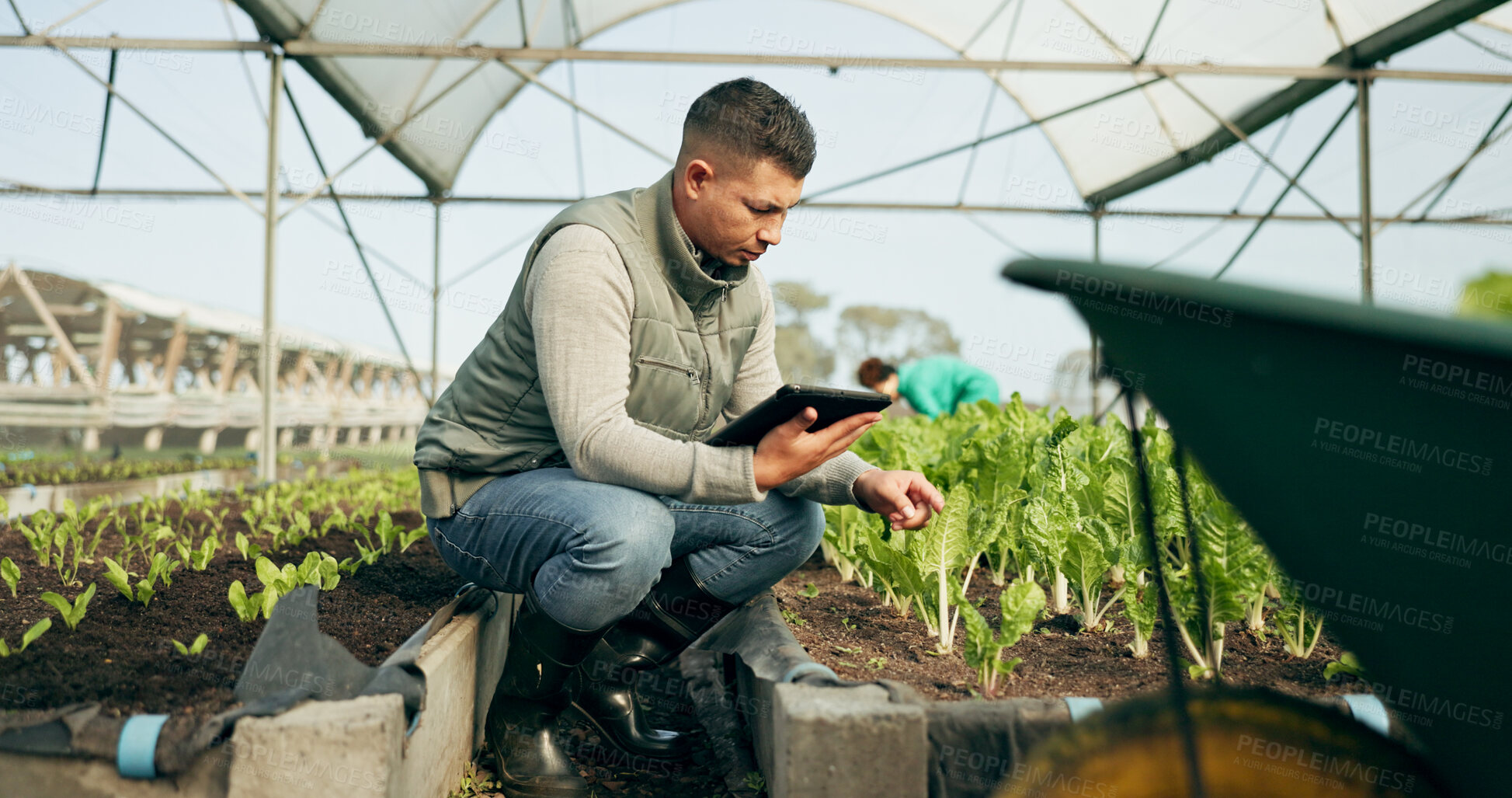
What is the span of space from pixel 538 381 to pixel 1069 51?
6.25 metres

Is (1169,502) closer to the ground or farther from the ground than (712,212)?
closer to the ground

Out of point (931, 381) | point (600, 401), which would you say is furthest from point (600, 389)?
point (931, 381)

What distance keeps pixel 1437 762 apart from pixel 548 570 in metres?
1.31

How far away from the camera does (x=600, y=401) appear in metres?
1.52

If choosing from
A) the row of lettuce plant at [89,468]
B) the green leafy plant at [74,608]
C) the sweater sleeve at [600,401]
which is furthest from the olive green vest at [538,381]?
the row of lettuce plant at [89,468]

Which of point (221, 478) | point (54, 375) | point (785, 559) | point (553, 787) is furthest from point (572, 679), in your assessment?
point (54, 375)

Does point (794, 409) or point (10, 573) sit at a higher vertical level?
point (794, 409)

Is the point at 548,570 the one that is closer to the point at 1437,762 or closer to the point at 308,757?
the point at 308,757

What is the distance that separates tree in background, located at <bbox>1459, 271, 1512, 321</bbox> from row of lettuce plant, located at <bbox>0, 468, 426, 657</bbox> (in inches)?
79.8

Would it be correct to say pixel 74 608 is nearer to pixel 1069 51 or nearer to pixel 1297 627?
pixel 1297 627

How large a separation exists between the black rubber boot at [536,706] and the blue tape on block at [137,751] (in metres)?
0.62

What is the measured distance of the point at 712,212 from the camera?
1.69 metres

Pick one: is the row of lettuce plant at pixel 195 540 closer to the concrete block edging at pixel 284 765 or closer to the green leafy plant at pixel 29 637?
the green leafy plant at pixel 29 637

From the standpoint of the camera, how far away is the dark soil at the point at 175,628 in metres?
1.36
